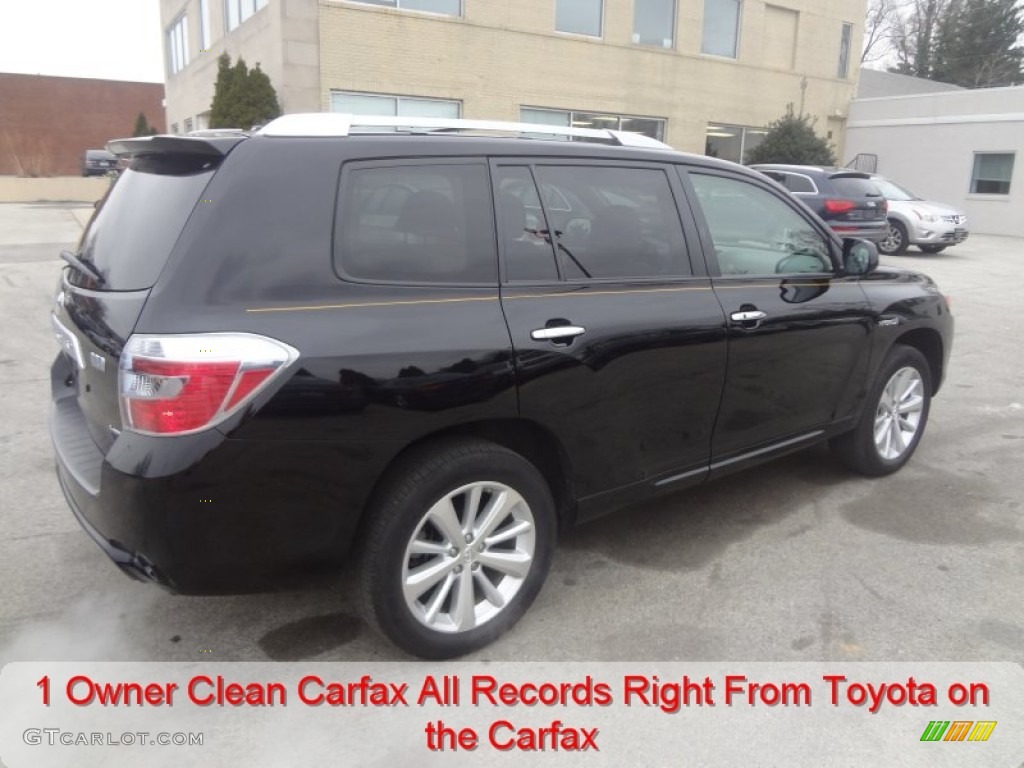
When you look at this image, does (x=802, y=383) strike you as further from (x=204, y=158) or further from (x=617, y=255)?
(x=204, y=158)

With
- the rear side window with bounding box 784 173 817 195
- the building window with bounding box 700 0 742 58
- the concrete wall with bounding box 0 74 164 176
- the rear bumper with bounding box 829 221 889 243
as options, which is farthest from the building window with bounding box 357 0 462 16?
the concrete wall with bounding box 0 74 164 176

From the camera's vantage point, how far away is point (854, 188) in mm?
14820

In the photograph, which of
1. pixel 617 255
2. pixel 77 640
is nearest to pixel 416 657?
pixel 77 640

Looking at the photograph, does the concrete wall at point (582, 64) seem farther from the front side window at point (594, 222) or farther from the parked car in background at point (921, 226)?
the front side window at point (594, 222)

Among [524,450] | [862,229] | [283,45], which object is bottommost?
[524,450]

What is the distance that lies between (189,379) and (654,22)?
21662 millimetres

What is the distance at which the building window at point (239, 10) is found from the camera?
18.2 meters

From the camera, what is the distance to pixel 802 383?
398cm

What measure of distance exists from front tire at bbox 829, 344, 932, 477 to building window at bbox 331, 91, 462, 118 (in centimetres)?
1346

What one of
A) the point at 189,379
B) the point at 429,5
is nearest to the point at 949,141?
the point at 429,5

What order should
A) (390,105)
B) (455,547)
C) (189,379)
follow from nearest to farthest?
(189,379) < (455,547) < (390,105)

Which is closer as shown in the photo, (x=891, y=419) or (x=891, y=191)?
(x=891, y=419)

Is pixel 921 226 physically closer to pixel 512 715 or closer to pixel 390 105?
pixel 390 105

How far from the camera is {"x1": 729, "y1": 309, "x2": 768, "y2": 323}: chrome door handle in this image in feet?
11.8
